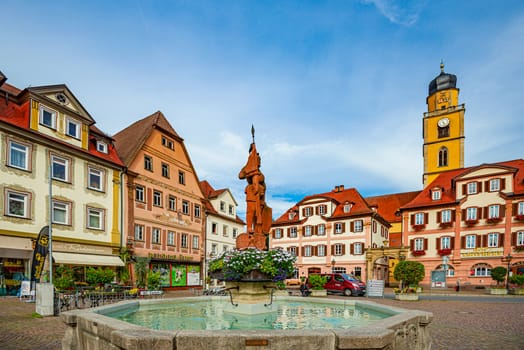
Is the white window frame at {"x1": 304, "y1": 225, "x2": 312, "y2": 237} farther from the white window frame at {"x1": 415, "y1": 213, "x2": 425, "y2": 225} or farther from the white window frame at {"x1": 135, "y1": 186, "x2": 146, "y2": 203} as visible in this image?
the white window frame at {"x1": 135, "y1": 186, "x2": 146, "y2": 203}

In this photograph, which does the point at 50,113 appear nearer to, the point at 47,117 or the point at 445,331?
the point at 47,117

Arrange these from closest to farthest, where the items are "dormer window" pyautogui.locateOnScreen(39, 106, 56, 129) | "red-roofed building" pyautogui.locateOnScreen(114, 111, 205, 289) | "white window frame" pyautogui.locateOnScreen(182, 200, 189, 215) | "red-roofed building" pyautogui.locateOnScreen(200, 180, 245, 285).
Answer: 1. "dormer window" pyautogui.locateOnScreen(39, 106, 56, 129)
2. "red-roofed building" pyautogui.locateOnScreen(114, 111, 205, 289)
3. "white window frame" pyautogui.locateOnScreen(182, 200, 189, 215)
4. "red-roofed building" pyautogui.locateOnScreen(200, 180, 245, 285)

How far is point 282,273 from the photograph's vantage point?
7621mm

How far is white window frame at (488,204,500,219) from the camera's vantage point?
35031 mm

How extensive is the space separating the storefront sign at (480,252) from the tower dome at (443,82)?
40.3 metres

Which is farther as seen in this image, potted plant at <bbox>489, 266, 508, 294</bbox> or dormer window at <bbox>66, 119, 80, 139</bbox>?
potted plant at <bbox>489, 266, 508, 294</bbox>

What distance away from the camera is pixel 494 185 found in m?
35.8

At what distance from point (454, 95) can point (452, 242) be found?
38260mm

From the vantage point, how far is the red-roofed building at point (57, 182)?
18812mm

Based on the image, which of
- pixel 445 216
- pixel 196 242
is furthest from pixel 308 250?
pixel 196 242

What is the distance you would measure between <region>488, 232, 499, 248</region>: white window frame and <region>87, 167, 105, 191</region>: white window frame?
122 feet

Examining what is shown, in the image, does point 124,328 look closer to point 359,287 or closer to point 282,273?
point 282,273

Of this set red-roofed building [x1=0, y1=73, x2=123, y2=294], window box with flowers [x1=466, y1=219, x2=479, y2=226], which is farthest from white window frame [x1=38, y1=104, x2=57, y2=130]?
window box with flowers [x1=466, y1=219, x2=479, y2=226]

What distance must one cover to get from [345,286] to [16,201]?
2285 centimetres
